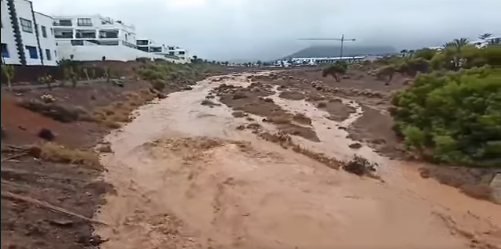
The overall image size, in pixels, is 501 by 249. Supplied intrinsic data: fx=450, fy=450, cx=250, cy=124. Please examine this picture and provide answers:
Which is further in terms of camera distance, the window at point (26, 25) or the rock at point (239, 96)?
the rock at point (239, 96)

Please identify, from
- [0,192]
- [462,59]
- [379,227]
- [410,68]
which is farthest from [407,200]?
[410,68]

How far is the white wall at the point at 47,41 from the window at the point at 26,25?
244cm

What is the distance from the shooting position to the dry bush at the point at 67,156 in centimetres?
1170

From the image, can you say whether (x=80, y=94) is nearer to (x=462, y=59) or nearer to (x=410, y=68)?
(x=462, y=59)

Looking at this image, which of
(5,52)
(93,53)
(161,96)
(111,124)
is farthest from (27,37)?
(111,124)

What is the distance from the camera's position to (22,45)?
32.1 m

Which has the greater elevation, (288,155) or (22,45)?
(22,45)

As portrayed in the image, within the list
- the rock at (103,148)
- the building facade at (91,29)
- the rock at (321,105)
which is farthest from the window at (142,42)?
the rock at (103,148)

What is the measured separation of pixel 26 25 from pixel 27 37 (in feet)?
3.13

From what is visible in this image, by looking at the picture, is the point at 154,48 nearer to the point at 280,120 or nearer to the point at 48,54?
the point at 48,54

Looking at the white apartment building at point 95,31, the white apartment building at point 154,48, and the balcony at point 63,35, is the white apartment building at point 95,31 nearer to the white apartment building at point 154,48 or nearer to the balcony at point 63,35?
the balcony at point 63,35

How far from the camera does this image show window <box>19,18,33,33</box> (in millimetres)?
32844

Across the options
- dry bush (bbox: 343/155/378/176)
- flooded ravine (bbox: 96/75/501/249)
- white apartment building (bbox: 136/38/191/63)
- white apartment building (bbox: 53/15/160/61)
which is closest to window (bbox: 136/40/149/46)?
white apartment building (bbox: 136/38/191/63)

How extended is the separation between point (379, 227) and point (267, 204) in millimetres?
2687
